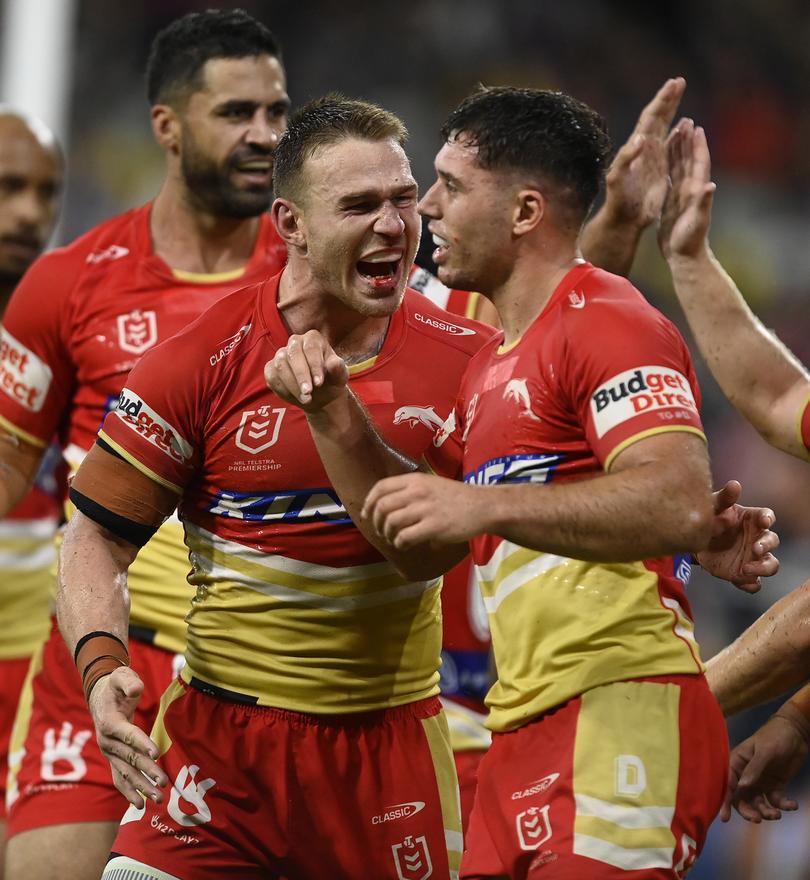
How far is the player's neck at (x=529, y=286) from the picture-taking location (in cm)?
338

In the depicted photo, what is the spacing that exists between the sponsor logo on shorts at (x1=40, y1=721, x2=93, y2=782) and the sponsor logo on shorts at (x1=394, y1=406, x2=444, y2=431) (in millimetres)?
1500

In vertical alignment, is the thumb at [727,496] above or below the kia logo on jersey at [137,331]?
above

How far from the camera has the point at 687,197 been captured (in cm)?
370

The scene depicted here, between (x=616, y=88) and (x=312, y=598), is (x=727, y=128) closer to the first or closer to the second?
(x=616, y=88)

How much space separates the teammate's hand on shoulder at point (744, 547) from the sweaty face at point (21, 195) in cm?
334

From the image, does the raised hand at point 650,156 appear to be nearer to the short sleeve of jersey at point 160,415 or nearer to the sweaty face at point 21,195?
the short sleeve of jersey at point 160,415

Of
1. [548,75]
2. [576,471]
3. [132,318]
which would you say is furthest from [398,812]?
[548,75]

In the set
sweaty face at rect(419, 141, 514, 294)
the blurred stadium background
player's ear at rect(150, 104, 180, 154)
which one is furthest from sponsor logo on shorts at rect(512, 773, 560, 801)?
the blurred stadium background

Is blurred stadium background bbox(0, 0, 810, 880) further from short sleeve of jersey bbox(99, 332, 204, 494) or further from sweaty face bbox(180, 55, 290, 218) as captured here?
short sleeve of jersey bbox(99, 332, 204, 494)

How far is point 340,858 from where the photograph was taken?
3717mm

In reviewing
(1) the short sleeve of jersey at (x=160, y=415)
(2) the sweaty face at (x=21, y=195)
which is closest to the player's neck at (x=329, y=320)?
(1) the short sleeve of jersey at (x=160, y=415)

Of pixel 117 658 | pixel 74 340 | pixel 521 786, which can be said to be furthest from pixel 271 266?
pixel 521 786

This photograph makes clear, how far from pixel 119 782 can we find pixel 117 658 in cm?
31

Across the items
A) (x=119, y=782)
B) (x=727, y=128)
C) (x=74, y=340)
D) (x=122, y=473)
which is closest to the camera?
(x=119, y=782)
